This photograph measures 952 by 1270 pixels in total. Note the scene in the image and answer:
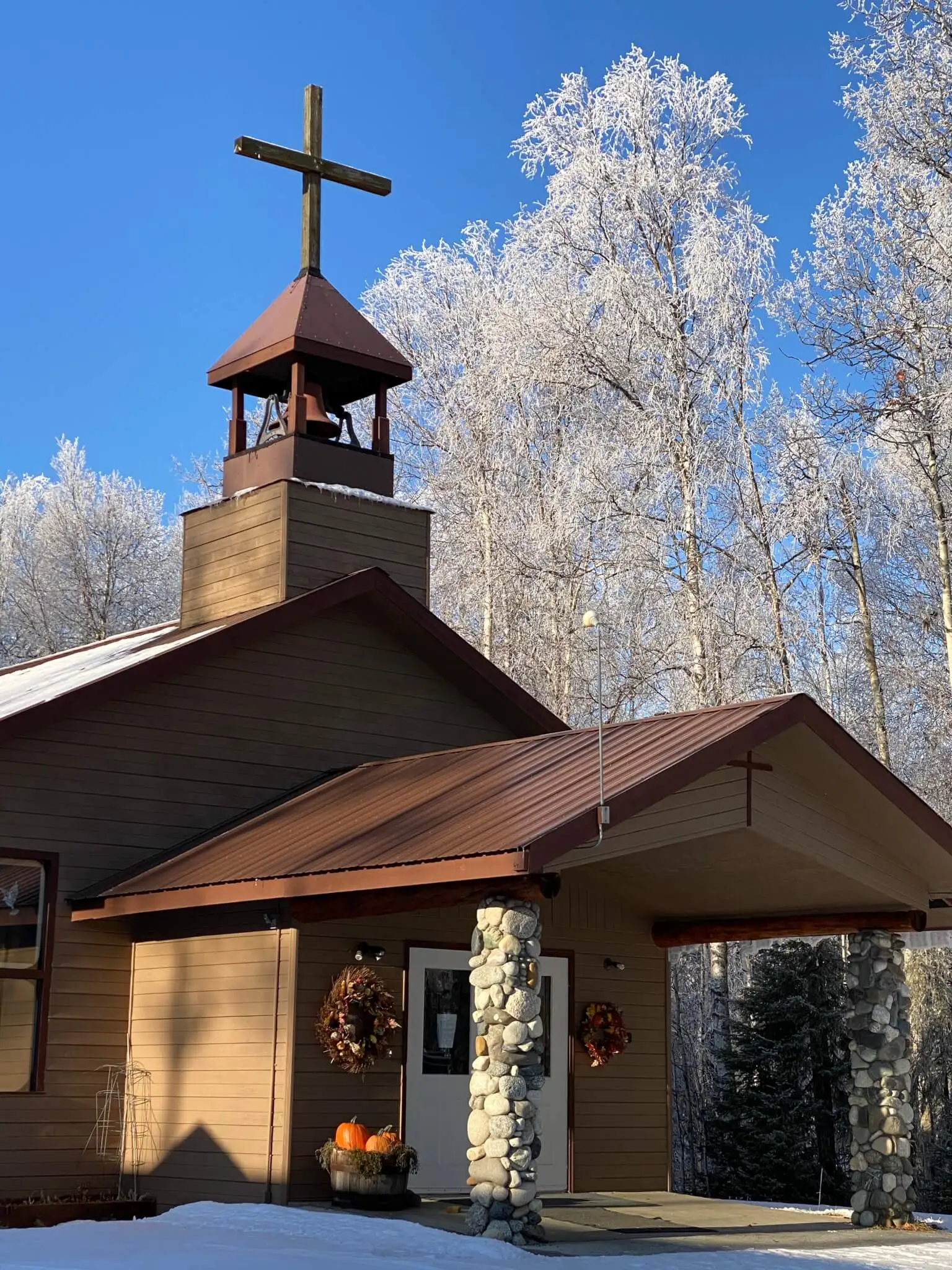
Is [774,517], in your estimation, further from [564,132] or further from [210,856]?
[210,856]

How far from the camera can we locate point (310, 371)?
1709 cm

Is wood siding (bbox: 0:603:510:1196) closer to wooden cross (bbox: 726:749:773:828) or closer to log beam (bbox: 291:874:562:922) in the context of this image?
log beam (bbox: 291:874:562:922)

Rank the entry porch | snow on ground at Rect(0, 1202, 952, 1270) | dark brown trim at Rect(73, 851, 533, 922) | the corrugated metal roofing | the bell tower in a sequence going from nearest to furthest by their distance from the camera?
snow on ground at Rect(0, 1202, 952, 1270) < dark brown trim at Rect(73, 851, 533, 922) < the corrugated metal roofing < the entry porch < the bell tower

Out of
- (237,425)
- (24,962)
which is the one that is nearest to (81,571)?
(237,425)

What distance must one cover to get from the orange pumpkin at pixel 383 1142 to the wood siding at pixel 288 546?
564cm

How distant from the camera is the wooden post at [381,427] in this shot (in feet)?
55.9

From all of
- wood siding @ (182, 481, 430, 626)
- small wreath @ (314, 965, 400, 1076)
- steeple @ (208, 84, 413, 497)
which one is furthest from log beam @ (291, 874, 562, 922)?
steeple @ (208, 84, 413, 497)

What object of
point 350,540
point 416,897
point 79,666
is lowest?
point 416,897

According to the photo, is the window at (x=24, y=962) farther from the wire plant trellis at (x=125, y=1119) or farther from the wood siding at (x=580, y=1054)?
the wood siding at (x=580, y=1054)

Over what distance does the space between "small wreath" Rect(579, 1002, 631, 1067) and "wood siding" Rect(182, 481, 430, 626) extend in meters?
4.45

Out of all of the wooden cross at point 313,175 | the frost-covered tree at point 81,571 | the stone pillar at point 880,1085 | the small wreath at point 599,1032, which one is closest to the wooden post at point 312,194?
the wooden cross at point 313,175

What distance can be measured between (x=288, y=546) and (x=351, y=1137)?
6.08 metres

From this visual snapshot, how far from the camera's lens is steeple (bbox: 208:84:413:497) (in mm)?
16438

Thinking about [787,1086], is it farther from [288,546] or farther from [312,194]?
[312,194]
